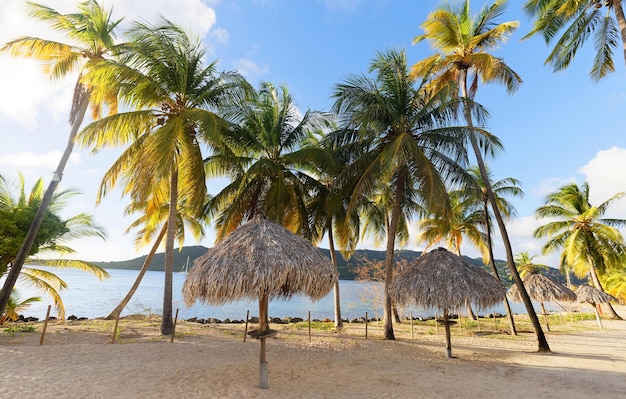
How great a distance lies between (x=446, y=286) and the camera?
8.71 meters

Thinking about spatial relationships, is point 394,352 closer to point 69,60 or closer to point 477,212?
point 477,212

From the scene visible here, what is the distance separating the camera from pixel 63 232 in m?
11.5

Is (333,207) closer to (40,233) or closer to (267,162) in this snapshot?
(267,162)

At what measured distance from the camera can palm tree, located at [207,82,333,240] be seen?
1141 cm

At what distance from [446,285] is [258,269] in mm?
5423

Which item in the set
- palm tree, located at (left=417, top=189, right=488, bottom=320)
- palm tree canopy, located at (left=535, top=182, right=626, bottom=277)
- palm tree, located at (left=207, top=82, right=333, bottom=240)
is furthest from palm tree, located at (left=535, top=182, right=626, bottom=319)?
palm tree, located at (left=207, top=82, right=333, bottom=240)

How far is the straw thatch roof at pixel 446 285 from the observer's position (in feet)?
28.3

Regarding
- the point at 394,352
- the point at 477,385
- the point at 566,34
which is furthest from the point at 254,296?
the point at 566,34

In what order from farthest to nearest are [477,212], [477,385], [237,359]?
1. [477,212]
2. [237,359]
3. [477,385]

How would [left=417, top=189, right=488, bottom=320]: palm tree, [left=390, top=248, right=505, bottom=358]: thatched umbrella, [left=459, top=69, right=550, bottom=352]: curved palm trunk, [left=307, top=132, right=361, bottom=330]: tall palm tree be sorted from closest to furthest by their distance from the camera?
[left=390, top=248, right=505, bottom=358]: thatched umbrella
[left=459, top=69, right=550, bottom=352]: curved palm trunk
[left=307, top=132, right=361, bottom=330]: tall palm tree
[left=417, top=189, right=488, bottom=320]: palm tree

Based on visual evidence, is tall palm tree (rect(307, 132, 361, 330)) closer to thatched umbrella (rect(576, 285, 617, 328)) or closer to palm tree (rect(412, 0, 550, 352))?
palm tree (rect(412, 0, 550, 352))

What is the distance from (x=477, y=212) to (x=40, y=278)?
19253 mm

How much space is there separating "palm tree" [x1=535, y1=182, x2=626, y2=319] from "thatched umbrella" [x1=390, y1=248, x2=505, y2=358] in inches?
545

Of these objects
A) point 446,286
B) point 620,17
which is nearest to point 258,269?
point 446,286
